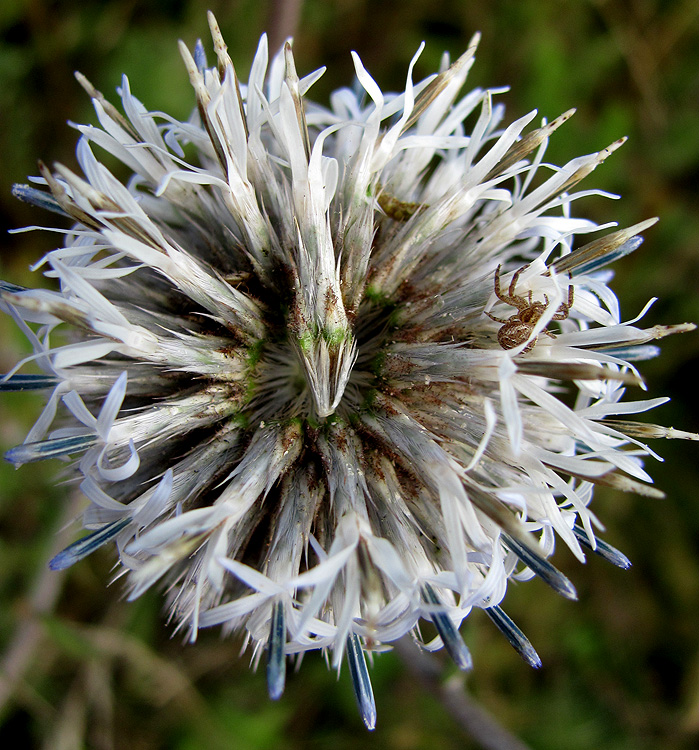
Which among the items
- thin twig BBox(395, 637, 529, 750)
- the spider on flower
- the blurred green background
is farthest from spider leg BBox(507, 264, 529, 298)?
the blurred green background

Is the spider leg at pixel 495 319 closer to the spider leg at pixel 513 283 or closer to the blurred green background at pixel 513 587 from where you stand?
the spider leg at pixel 513 283

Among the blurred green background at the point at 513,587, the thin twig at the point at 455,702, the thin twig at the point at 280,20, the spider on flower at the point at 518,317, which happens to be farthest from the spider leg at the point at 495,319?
the blurred green background at the point at 513,587

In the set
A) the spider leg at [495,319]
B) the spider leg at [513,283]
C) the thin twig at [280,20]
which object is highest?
the thin twig at [280,20]

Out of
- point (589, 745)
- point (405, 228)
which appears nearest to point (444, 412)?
point (405, 228)

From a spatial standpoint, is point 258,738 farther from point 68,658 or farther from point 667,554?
point 667,554

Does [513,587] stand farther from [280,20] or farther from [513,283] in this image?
[280,20]

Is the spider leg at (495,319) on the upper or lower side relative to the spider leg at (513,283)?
lower
